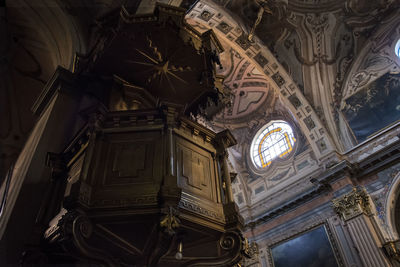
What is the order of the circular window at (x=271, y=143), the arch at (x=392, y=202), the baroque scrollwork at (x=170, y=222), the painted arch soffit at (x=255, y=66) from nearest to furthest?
the baroque scrollwork at (x=170, y=222)
the arch at (x=392, y=202)
the painted arch soffit at (x=255, y=66)
the circular window at (x=271, y=143)

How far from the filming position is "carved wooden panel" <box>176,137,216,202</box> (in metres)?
2.86

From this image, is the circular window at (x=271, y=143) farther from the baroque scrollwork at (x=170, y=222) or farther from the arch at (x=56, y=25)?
the baroque scrollwork at (x=170, y=222)

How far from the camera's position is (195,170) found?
3.06 meters

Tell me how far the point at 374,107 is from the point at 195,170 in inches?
350

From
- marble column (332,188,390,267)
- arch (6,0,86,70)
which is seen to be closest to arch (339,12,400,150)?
marble column (332,188,390,267)

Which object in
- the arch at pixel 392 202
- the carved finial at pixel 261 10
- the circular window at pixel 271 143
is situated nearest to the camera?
the arch at pixel 392 202

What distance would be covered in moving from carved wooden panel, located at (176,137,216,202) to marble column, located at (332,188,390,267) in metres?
6.73

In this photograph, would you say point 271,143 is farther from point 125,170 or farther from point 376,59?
point 125,170

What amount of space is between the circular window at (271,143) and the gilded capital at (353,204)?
12.0 ft

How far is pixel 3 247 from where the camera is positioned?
9.09 ft

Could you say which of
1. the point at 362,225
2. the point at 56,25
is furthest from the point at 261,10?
the point at 362,225

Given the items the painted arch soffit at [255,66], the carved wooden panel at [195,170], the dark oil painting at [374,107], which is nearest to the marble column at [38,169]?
the carved wooden panel at [195,170]

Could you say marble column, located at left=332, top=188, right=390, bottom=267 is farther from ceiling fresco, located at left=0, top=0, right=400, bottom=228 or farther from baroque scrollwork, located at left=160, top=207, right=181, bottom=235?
baroque scrollwork, located at left=160, top=207, right=181, bottom=235

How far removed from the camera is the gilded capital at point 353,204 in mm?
8445
